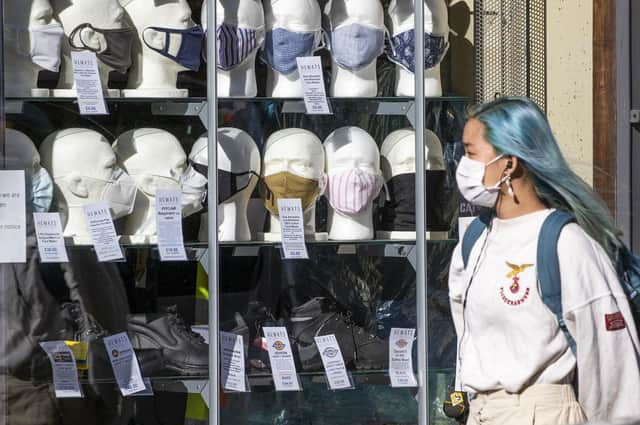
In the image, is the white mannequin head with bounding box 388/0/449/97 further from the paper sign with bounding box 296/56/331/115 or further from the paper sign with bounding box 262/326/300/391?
the paper sign with bounding box 262/326/300/391

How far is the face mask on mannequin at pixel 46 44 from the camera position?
3711 mm

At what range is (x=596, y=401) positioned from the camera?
2.69 meters

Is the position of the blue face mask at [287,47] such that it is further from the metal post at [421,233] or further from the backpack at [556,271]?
the backpack at [556,271]

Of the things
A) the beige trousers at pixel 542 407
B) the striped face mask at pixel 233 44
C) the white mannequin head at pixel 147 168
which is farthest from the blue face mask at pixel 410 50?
the beige trousers at pixel 542 407

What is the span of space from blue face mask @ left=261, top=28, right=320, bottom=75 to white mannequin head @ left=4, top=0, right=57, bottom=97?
33.1 inches

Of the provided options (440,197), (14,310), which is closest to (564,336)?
(440,197)

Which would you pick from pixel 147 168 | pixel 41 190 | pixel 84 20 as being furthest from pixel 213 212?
pixel 84 20

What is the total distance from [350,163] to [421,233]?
391mm

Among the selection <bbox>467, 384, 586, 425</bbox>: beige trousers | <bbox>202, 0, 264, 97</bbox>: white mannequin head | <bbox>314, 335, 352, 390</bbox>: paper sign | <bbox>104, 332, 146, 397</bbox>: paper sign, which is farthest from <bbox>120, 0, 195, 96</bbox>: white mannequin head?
<bbox>467, 384, 586, 425</bbox>: beige trousers

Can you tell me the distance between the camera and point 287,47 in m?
3.93

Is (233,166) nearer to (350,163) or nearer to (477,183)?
(350,163)

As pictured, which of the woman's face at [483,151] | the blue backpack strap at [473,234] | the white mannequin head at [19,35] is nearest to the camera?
the woman's face at [483,151]

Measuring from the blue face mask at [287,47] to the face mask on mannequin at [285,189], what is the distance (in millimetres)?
419

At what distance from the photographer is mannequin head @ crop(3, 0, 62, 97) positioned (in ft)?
12.1
